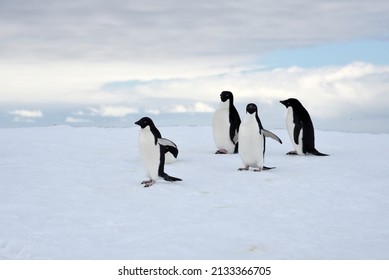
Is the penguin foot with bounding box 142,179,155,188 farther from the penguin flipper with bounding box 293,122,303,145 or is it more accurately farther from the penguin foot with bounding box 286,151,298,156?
the penguin foot with bounding box 286,151,298,156

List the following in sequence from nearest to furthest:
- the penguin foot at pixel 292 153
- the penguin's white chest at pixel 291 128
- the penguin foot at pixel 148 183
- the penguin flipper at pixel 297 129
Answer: the penguin foot at pixel 148 183 → the penguin flipper at pixel 297 129 → the penguin's white chest at pixel 291 128 → the penguin foot at pixel 292 153

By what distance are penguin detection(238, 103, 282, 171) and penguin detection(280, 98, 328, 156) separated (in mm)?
1693

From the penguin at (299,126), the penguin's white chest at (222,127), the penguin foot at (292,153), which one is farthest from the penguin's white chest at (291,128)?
the penguin's white chest at (222,127)

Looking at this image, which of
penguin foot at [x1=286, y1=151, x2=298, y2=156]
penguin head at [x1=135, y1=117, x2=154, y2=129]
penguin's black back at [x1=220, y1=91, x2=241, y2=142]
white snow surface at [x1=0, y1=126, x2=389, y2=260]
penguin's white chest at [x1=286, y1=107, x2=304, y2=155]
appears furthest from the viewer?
penguin foot at [x1=286, y1=151, x2=298, y2=156]

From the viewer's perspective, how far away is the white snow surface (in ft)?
17.5

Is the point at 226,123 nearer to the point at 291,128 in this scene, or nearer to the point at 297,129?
the point at 291,128

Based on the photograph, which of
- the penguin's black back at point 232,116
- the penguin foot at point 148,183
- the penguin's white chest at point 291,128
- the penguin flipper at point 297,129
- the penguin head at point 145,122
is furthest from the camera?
the penguin's black back at point 232,116

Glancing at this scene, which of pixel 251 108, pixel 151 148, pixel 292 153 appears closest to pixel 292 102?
pixel 292 153

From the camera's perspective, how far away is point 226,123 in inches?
429

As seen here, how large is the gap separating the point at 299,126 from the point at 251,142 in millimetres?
1929

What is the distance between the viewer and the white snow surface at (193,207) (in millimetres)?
5348

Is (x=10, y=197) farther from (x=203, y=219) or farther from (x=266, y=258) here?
(x=266, y=258)

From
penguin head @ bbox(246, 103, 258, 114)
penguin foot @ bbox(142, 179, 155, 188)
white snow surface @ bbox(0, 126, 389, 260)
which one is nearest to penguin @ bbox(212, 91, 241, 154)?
white snow surface @ bbox(0, 126, 389, 260)

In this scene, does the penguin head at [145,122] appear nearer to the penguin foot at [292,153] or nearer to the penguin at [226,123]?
the penguin at [226,123]
